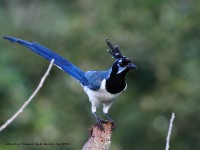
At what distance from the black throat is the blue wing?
3.8 inches

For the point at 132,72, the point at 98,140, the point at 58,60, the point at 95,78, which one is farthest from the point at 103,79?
the point at 132,72

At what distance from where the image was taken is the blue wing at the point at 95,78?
175 inches

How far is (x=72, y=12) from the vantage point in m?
8.48

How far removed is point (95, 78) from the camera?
4535 mm

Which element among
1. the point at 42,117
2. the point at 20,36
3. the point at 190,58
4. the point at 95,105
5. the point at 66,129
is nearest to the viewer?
the point at 95,105

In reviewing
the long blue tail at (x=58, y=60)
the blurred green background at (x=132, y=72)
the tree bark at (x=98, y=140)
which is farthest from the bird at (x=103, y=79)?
the blurred green background at (x=132, y=72)

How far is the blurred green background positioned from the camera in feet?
24.2

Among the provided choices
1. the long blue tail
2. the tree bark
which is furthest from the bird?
the tree bark

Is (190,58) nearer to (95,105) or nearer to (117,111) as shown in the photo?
(117,111)

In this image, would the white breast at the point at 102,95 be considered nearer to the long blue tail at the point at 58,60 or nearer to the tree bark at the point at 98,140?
the long blue tail at the point at 58,60

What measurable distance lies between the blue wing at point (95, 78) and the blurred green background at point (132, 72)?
2.38 metres

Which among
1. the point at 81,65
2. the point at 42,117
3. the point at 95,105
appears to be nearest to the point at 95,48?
the point at 81,65

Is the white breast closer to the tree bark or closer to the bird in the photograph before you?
the bird

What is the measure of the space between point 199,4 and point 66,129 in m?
2.07
